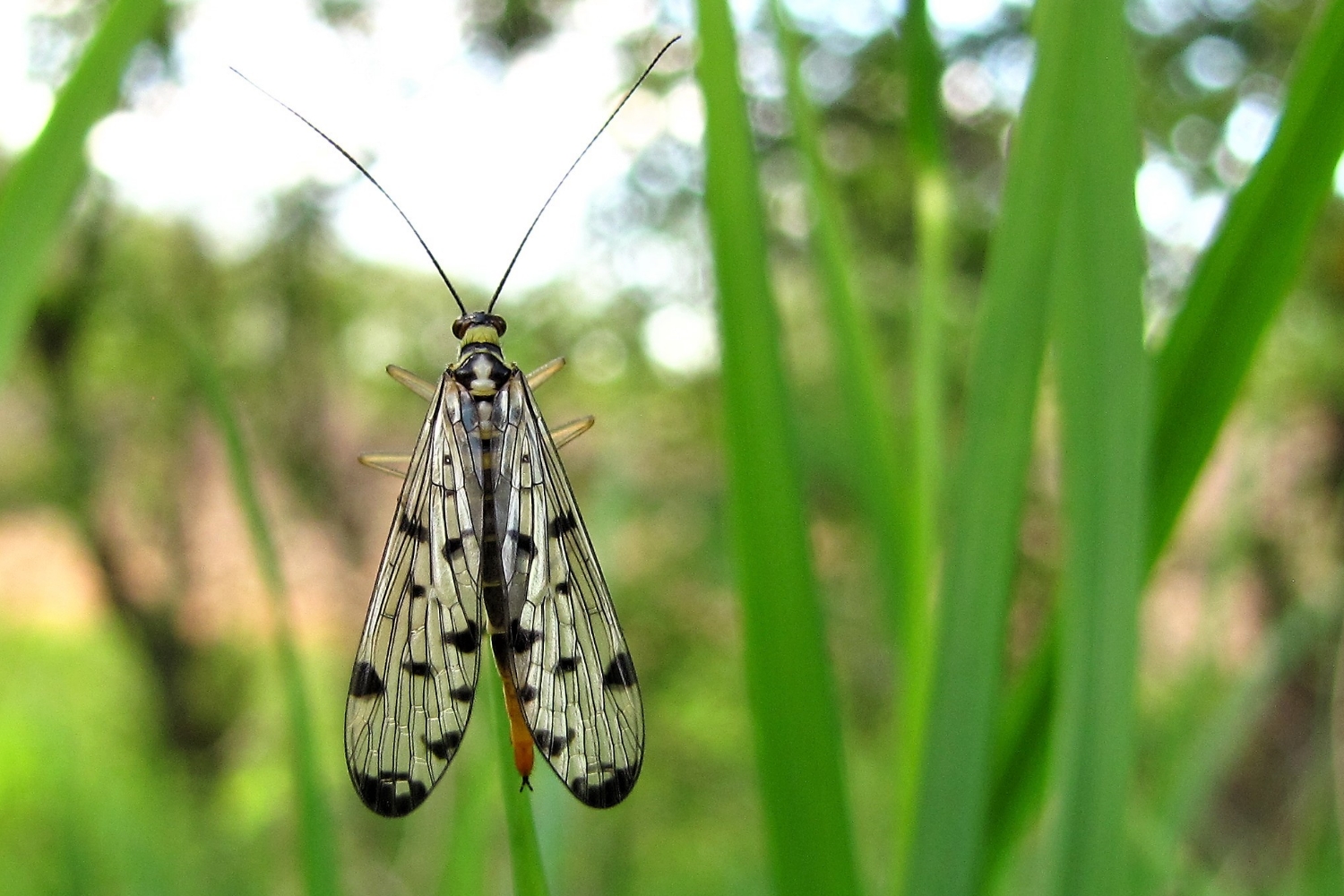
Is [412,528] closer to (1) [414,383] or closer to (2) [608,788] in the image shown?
(1) [414,383]

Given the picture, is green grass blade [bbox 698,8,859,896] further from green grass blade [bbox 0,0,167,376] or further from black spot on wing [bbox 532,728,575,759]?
black spot on wing [bbox 532,728,575,759]


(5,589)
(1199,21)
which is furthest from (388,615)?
(5,589)

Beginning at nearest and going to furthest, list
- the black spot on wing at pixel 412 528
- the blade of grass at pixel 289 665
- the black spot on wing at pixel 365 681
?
the blade of grass at pixel 289 665 → the black spot on wing at pixel 365 681 → the black spot on wing at pixel 412 528

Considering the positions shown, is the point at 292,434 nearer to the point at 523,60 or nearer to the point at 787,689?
the point at 523,60

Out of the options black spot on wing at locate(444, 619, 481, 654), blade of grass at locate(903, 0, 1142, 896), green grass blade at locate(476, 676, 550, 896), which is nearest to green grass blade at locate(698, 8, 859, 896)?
blade of grass at locate(903, 0, 1142, 896)

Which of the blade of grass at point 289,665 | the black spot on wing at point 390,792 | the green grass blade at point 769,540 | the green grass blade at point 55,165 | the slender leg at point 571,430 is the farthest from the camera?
the slender leg at point 571,430

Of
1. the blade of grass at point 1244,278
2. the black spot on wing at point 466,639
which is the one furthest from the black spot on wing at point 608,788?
the blade of grass at point 1244,278

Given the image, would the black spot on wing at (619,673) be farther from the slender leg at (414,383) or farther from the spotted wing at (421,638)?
the slender leg at (414,383)
